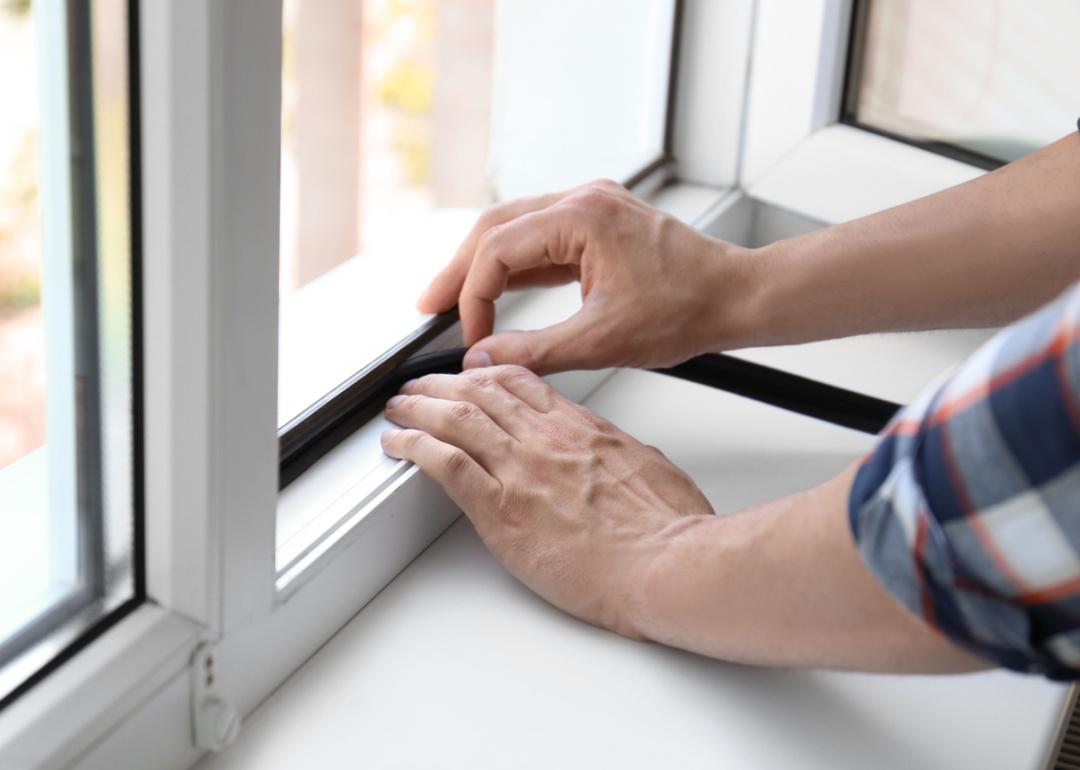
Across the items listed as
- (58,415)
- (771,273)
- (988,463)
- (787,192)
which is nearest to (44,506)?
(58,415)

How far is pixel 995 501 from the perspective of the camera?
0.40 meters

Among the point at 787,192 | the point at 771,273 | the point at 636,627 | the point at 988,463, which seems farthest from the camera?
the point at 787,192

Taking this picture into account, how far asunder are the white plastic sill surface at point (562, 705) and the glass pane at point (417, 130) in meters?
0.17

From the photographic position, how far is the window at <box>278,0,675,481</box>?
36.1 inches

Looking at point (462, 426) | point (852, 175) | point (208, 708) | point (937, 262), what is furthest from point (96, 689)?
point (852, 175)

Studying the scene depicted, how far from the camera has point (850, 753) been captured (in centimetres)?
Result: 63

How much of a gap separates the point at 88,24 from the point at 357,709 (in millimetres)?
356

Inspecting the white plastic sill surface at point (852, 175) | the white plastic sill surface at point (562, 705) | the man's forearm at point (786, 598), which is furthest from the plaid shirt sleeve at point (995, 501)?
the white plastic sill surface at point (852, 175)

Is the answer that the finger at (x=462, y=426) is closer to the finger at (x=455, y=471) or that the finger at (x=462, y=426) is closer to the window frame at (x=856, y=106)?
the finger at (x=455, y=471)

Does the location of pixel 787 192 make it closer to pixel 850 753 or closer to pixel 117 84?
pixel 850 753

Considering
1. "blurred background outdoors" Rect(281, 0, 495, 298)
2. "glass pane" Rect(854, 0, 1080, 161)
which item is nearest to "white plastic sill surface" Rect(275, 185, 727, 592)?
"glass pane" Rect(854, 0, 1080, 161)

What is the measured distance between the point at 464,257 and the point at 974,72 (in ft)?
1.90

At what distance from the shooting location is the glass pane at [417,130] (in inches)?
37.6

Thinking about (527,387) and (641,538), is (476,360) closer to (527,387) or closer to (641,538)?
(527,387)
